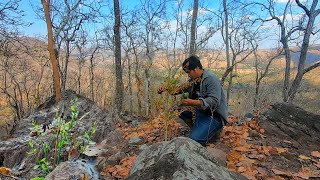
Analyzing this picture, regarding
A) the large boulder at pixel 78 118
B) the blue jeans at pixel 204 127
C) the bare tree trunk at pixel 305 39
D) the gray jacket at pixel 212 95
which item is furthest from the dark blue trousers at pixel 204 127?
the bare tree trunk at pixel 305 39

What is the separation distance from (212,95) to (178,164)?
5.52ft

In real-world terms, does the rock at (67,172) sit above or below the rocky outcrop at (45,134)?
above

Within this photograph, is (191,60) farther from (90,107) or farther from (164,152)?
(90,107)

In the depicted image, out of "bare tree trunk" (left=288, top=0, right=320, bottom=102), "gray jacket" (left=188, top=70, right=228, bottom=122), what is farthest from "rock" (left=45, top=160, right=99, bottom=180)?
"bare tree trunk" (left=288, top=0, right=320, bottom=102)

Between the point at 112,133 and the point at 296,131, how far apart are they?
2.95 meters

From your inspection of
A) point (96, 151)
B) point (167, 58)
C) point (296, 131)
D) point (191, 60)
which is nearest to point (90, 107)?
point (96, 151)

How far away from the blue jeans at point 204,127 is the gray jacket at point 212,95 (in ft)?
0.36

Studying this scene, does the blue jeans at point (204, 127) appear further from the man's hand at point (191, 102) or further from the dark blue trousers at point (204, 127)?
the man's hand at point (191, 102)

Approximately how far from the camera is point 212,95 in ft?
11.0

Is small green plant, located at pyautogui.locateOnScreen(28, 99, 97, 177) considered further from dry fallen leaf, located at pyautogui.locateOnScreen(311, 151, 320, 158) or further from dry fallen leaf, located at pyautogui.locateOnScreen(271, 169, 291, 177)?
dry fallen leaf, located at pyautogui.locateOnScreen(311, 151, 320, 158)

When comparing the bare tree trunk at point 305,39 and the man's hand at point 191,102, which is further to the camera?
the bare tree trunk at point 305,39

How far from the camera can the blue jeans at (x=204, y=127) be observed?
3.35m

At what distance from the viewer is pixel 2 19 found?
8109 mm

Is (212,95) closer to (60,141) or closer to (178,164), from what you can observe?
(178,164)
